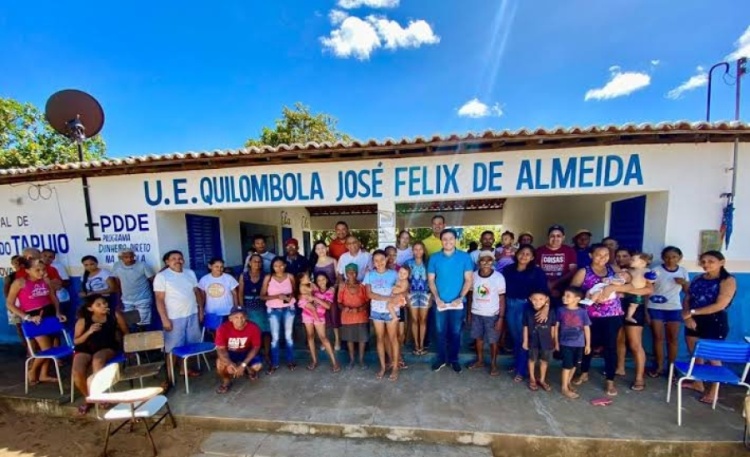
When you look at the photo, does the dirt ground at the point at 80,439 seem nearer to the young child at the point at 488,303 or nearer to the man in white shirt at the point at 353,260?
the man in white shirt at the point at 353,260

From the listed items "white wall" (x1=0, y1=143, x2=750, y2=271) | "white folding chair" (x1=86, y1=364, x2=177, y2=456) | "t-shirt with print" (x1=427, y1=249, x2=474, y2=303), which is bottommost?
"white folding chair" (x1=86, y1=364, x2=177, y2=456)

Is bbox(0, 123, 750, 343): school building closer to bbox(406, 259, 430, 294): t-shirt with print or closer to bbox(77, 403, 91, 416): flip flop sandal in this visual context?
bbox(406, 259, 430, 294): t-shirt with print

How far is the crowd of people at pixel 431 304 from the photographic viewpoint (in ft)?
10.7

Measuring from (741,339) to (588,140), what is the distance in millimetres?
3196

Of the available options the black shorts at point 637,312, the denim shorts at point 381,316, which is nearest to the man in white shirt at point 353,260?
→ the denim shorts at point 381,316

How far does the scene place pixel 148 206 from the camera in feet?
15.3

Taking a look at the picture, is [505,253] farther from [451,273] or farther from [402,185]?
[402,185]

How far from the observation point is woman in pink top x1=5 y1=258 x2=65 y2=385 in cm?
398

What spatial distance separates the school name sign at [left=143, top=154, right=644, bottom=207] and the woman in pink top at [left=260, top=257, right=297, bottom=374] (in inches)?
43.1

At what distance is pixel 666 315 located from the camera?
11.6 ft

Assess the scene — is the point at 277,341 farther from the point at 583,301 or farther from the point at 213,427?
the point at 583,301

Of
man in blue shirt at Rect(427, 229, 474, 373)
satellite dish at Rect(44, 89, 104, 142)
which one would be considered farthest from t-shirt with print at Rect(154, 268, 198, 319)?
satellite dish at Rect(44, 89, 104, 142)

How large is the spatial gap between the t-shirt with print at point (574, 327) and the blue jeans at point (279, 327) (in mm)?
3200

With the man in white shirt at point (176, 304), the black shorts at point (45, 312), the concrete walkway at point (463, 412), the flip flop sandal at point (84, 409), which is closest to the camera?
the concrete walkway at point (463, 412)
